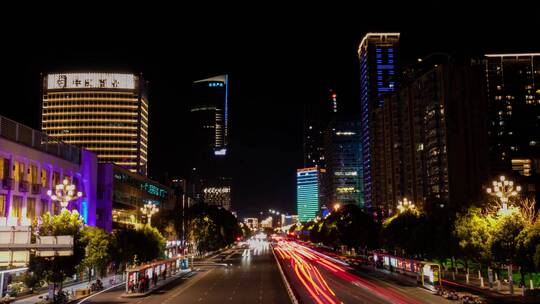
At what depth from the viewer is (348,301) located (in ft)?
138

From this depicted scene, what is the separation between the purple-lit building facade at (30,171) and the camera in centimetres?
5575

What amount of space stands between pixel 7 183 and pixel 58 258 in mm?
16047

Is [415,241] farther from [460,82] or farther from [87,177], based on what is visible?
[460,82]

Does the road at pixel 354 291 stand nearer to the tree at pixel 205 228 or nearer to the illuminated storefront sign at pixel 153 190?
the tree at pixel 205 228

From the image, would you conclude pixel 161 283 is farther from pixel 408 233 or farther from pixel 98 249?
pixel 408 233

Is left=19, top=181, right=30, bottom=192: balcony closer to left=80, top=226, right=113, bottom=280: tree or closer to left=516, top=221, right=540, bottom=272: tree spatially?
left=80, top=226, right=113, bottom=280: tree

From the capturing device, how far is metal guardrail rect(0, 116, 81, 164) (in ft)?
186

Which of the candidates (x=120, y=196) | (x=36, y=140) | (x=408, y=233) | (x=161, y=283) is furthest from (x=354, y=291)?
(x=120, y=196)

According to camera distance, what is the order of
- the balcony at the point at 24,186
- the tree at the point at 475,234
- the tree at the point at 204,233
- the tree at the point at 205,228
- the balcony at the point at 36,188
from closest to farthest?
the tree at the point at 475,234
the balcony at the point at 24,186
the balcony at the point at 36,188
the tree at the point at 204,233
the tree at the point at 205,228

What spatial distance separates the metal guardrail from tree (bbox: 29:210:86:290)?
15.3m

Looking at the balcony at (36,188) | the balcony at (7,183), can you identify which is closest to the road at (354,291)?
the balcony at (36,188)

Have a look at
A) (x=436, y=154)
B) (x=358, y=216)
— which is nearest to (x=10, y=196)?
(x=358, y=216)

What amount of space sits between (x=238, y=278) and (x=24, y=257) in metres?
41.4

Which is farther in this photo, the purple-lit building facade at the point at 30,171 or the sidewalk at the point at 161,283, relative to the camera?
the purple-lit building facade at the point at 30,171
